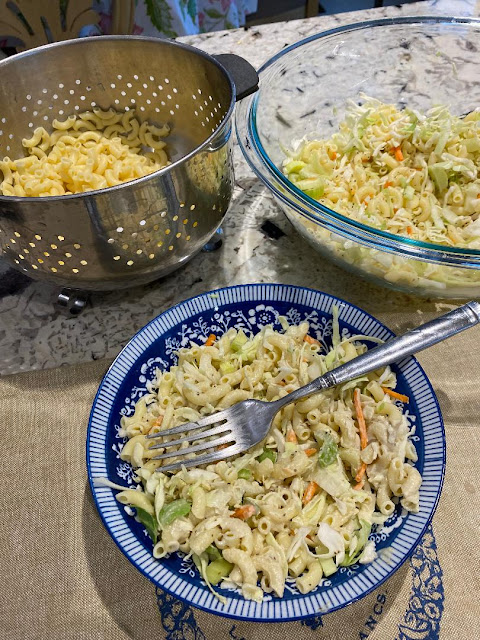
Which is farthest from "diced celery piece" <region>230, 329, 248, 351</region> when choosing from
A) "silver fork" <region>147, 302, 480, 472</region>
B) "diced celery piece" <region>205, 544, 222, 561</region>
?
"diced celery piece" <region>205, 544, 222, 561</region>

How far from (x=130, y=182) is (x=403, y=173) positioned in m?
0.83

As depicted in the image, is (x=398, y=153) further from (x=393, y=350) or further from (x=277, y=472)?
(x=277, y=472)

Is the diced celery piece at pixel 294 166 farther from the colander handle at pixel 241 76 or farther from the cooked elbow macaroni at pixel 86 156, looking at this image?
the cooked elbow macaroni at pixel 86 156

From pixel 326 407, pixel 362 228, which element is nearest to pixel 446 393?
pixel 326 407

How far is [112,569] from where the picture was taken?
96 centimetres

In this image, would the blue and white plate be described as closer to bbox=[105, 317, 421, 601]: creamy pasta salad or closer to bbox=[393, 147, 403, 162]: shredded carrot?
bbox=[105, 317, 421, 601]: creamy pasta salad

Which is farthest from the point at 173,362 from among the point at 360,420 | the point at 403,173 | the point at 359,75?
the point at 359,75

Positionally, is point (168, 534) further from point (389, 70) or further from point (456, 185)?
point (389, 70)

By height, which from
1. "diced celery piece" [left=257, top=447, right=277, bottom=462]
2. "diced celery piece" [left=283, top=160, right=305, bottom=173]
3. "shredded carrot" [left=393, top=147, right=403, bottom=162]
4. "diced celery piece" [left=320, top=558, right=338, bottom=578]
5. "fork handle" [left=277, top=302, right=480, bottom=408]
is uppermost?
"diced celery piece" [left=283, top=160, right=305, bottom=173]

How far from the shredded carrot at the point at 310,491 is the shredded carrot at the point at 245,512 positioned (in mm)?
101

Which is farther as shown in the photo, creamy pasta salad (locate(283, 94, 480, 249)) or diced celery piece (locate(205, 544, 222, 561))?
creamy pasta salad (locate(283, 94, 480, 249))

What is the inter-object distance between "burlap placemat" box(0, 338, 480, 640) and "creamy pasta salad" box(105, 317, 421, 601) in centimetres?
13

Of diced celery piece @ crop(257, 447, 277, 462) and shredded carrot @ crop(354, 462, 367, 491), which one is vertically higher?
diced celery piece @ crop(257, 447, 277, 462)

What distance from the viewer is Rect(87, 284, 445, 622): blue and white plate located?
800 mm
